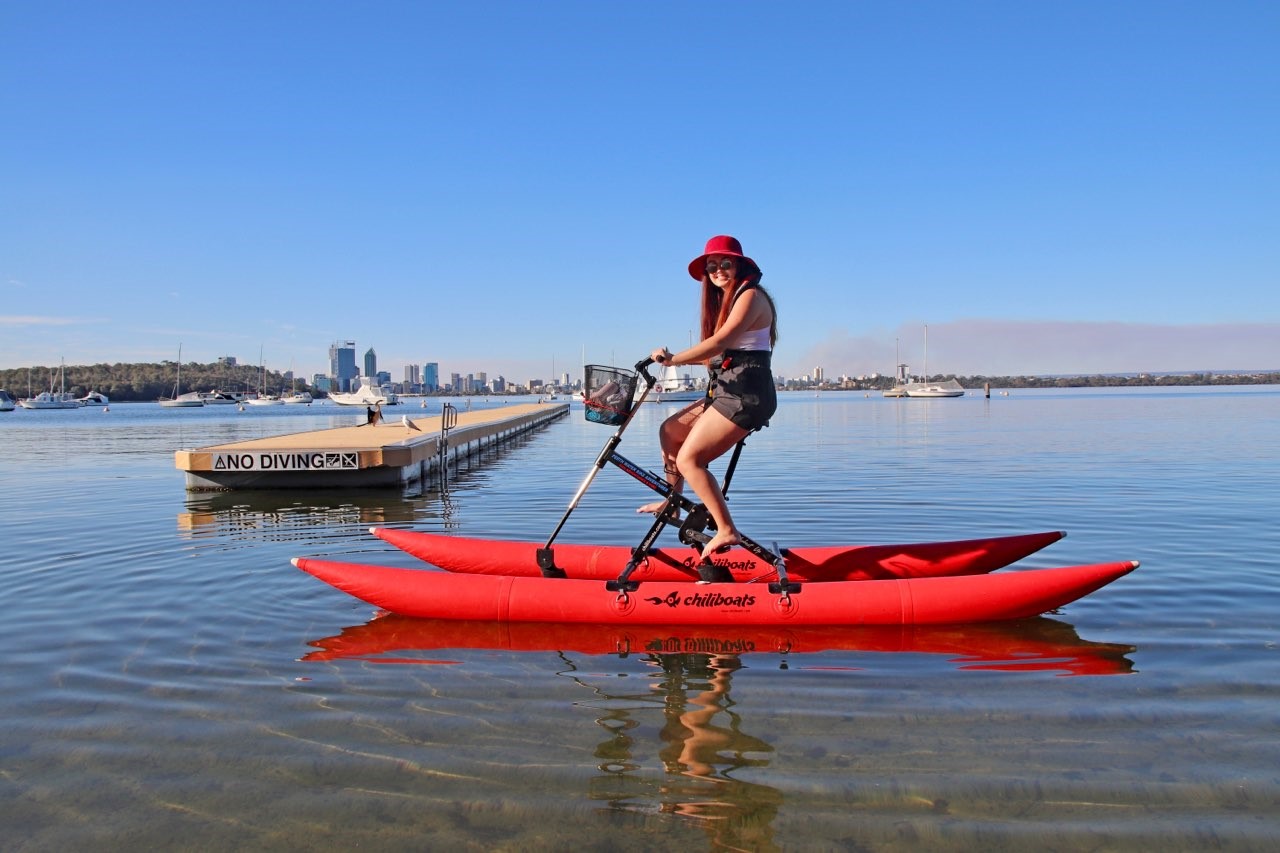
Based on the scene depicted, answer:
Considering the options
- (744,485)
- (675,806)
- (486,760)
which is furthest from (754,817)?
(744,485)

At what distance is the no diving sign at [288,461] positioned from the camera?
50.3ft

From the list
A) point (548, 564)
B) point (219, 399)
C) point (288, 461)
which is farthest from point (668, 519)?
point (219, 399)

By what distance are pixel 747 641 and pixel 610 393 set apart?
1988mm

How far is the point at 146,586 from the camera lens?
25.8 ft

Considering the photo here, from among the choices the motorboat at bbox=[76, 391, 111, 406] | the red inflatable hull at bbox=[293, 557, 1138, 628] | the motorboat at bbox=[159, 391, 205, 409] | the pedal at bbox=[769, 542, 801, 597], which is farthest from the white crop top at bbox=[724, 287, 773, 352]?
the motorboat at bbox=[76, 391, 111, 406]

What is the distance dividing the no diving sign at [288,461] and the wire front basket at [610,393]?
10201 mm

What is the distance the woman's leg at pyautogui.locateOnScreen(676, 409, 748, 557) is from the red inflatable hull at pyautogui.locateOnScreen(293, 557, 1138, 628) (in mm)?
412

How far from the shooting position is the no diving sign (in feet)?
50.3

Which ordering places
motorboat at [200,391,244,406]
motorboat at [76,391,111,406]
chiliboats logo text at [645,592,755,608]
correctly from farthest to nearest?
motorboat at [200,391,244,406] < motorboat at [76,391,111,406] < chiliboats logo text at [645,592,755,608]

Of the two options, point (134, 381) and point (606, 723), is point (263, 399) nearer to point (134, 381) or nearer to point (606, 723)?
point (134, 381)

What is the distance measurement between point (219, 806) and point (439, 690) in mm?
1516

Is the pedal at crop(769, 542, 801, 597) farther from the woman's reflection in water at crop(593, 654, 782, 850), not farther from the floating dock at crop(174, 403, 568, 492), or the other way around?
the floating dock at crop(174, 403, 568, 492)

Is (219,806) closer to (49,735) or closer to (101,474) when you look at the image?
(49,735)

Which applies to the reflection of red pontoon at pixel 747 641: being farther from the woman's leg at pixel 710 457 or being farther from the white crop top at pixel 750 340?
the white crop top at pixel 750 340
